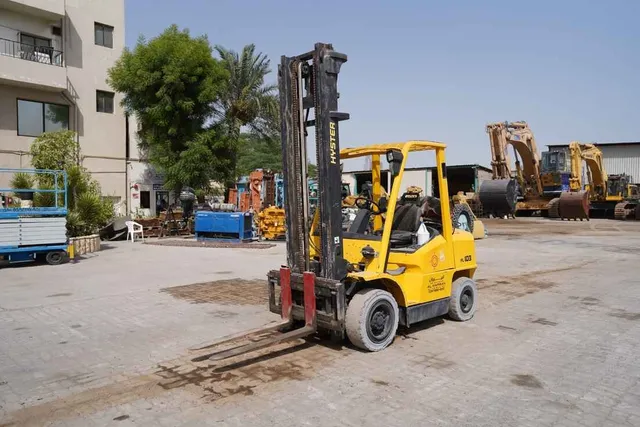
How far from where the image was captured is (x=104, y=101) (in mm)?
27688

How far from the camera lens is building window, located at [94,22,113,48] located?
89.8 ft

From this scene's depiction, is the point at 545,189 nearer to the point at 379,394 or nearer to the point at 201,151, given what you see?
the point at 201,151

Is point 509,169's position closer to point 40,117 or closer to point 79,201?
point 79,201

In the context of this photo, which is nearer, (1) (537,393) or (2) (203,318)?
(1) (537,393)

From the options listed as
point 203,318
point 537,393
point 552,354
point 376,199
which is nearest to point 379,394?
point 537,393

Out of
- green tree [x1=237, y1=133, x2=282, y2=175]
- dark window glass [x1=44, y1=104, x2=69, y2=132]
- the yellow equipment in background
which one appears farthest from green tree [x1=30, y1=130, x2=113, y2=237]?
green tree [x1=237, y1=133, x2=282, y2=175]

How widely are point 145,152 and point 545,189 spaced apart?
25597 millimetres

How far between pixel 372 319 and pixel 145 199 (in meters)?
26.3

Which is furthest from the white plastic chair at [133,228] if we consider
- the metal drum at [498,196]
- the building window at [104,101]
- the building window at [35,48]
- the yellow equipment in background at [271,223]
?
the metal drum at [498,196]

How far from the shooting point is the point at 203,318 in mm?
7832

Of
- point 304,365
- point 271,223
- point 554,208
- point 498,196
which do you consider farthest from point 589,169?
point 304,365

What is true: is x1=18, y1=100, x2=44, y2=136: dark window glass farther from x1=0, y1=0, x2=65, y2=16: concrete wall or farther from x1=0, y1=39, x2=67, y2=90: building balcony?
x1=0, y1=0, x2=65, y2=16: concrete wall

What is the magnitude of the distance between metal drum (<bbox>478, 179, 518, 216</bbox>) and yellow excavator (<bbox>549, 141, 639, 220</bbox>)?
36.8 feet

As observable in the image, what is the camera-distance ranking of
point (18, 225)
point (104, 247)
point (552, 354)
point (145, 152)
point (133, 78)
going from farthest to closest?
1. point (145, 152)
2. point (133, 78)
3. point (104, 247)
4. point (18, 225)
5. point (552, 354)
